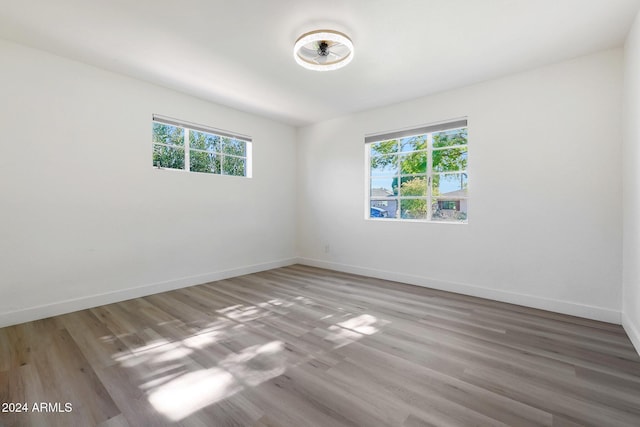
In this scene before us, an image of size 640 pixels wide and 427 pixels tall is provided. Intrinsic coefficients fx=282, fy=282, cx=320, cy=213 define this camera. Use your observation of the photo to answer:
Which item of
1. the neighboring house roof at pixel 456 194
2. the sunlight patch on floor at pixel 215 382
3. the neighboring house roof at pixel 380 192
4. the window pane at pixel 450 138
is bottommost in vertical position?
the sunlight patch on floor at pixel 215 382

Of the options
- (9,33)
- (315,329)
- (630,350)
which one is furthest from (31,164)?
(630,350)

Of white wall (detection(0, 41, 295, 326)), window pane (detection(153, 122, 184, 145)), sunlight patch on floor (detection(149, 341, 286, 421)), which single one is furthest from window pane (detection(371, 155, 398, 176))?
sunlight patch on floor (detection(149, 341, 286, 421))

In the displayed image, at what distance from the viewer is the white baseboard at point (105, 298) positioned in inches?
108

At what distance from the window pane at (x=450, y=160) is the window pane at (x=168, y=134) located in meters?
3.65

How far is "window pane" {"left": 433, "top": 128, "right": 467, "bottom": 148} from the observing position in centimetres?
379

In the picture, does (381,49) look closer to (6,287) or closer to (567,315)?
(567,315)

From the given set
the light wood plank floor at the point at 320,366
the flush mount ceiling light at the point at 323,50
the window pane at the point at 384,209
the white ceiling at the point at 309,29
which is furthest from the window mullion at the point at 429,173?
the flush mount ceiling light at the point at 323,50

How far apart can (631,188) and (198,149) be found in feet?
16.1

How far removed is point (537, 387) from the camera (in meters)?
1.77

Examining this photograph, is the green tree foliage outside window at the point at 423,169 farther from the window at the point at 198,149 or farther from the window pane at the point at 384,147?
the window at the point at 198,149

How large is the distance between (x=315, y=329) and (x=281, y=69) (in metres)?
2.83

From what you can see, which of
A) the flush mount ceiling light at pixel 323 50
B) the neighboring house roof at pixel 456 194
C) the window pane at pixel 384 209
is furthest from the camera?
the window pane at pixel 384 209

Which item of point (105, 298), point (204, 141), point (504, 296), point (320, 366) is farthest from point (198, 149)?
point (504, 296)

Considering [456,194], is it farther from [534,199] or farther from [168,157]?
[168,157]
